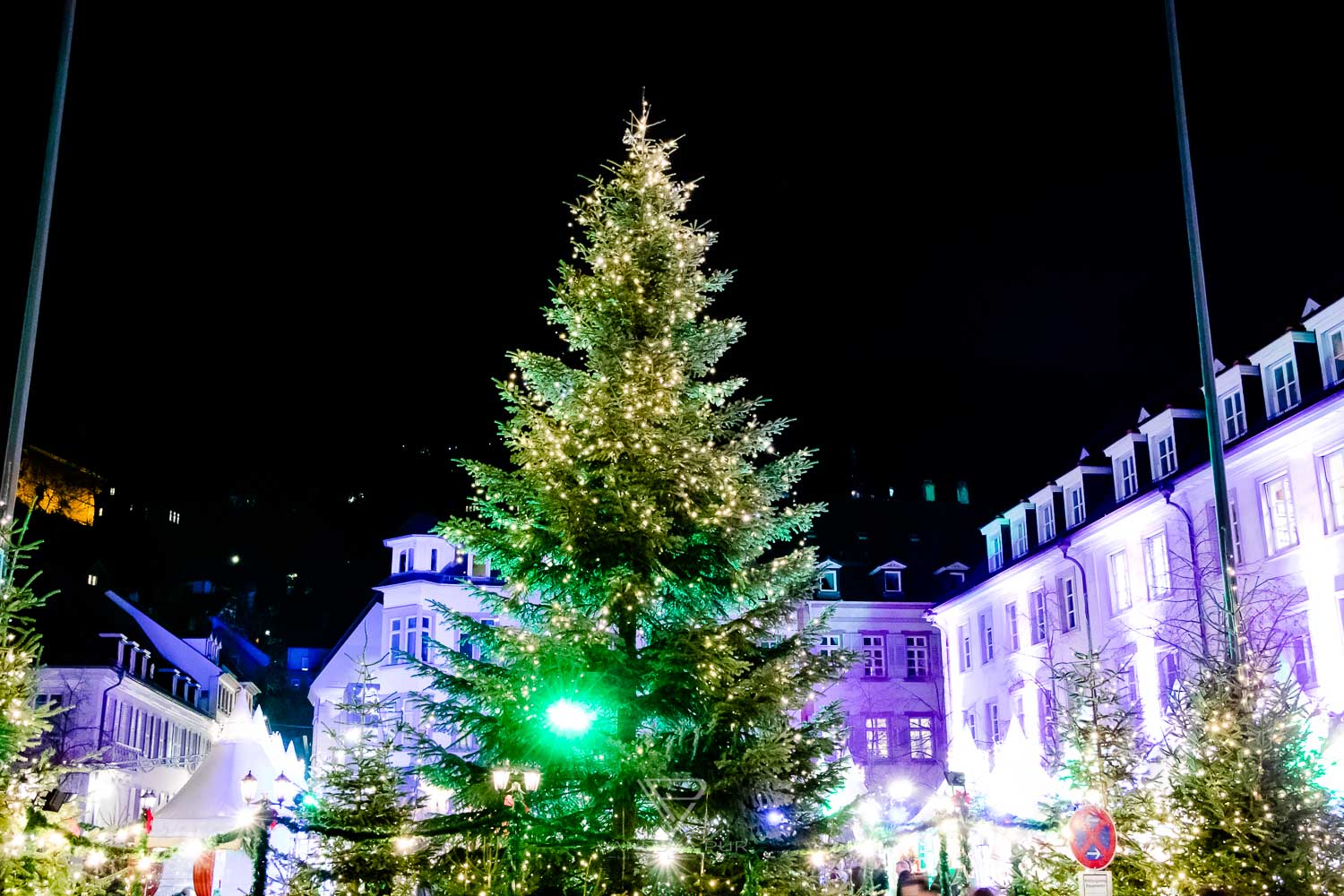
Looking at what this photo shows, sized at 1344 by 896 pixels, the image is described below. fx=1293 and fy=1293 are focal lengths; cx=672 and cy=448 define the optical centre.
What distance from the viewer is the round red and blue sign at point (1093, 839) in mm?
15125

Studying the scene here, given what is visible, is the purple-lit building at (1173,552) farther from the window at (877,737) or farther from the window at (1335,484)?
the window at (877,737)

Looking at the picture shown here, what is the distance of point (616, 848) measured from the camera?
16.6m

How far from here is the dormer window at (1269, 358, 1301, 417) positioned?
29.1m

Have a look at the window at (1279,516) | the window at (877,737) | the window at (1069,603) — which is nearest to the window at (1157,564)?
the window at (1279,516)

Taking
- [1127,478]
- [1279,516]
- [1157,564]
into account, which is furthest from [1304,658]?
[1127,478]

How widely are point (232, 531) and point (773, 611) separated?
9395cm

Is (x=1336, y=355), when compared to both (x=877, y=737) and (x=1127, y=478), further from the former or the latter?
(x=877, y=737)

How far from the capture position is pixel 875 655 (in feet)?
185

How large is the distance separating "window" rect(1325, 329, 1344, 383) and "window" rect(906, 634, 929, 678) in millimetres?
31140

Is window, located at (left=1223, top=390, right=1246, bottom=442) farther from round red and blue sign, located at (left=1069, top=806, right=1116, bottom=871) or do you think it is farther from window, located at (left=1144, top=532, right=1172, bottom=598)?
round red and blue sign, located at (left=1069, top=806, right=1116, bottom=871)

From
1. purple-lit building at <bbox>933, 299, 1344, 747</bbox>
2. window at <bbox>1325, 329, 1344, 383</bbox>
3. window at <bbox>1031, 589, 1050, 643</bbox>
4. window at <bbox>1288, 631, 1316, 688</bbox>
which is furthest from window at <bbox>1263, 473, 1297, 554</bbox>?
window at <bbox>1031, 589, 1050, 643</bbox>

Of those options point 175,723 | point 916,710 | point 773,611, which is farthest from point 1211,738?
point 175,723

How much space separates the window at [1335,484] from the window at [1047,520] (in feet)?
44.8

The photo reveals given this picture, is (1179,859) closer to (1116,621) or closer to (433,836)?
(433,836)
